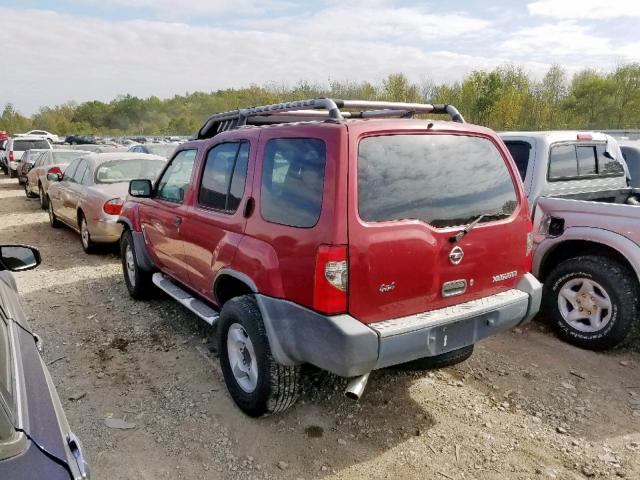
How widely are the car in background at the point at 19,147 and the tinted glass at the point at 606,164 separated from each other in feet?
71.5

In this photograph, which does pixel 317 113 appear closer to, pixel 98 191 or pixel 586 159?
pixel 586 159

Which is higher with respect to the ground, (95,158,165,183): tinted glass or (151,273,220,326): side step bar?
(95,158,165,183): tinted glass

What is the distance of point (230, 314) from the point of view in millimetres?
3160

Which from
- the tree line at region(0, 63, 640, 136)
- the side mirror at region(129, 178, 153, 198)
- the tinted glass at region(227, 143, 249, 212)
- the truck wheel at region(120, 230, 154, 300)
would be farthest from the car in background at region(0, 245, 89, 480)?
the tree line at region(0, 63, 640, 136)

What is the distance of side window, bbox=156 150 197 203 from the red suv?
1.79 feet

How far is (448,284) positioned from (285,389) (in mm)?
1194

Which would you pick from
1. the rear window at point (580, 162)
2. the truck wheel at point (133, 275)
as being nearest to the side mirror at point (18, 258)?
the truck wheel at point (133, 275)

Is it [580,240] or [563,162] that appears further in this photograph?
[563,162]

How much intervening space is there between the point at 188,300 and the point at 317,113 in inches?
76.7

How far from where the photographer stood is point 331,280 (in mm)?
2514

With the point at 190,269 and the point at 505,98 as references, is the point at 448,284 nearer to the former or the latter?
the point at 190,269

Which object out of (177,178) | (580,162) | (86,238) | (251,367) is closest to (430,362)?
(251,367)

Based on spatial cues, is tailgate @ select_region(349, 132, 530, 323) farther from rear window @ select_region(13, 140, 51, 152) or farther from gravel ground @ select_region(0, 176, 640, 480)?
rear window @ select_region(13, 140, 51, 152)

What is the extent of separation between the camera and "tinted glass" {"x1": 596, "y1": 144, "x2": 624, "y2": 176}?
214 inches
